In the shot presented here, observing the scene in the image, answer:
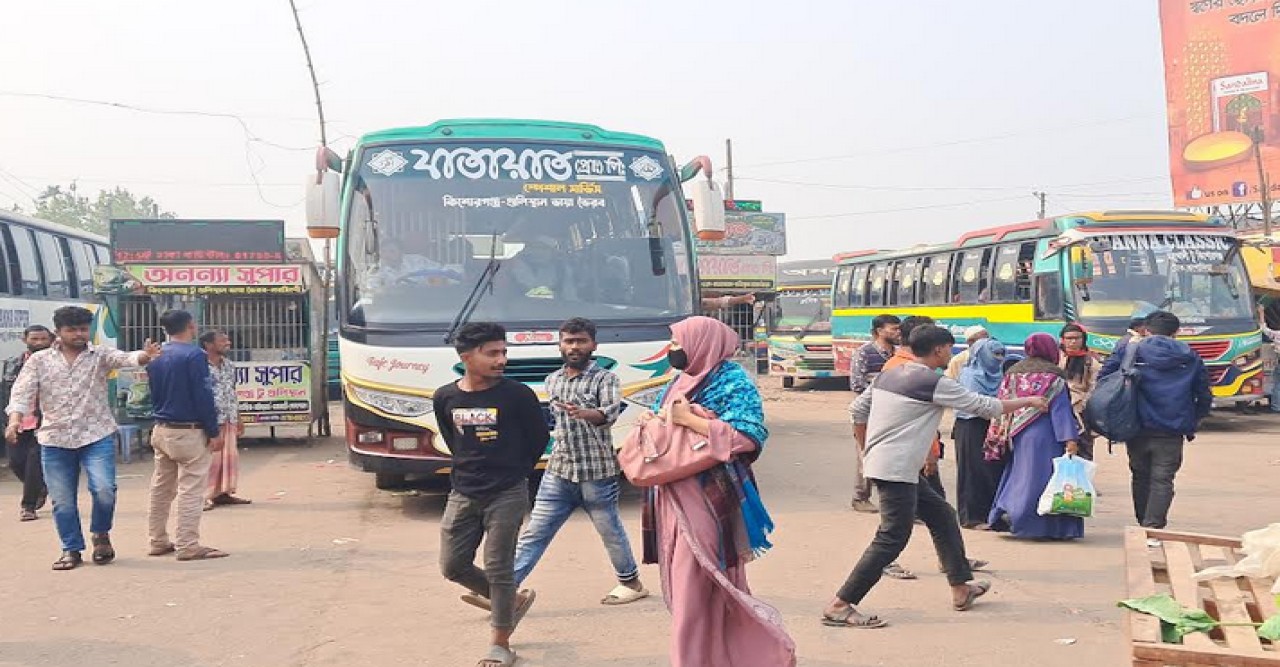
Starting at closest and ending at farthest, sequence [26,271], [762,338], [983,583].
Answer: [983,583] < [26,271] < [762,338]

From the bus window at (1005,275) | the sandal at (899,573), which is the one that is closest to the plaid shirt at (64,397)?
the sandal at (899,573)

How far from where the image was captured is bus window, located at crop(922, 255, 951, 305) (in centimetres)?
2020

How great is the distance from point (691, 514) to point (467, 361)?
133 cm

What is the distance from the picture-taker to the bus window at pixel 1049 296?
52.2ft

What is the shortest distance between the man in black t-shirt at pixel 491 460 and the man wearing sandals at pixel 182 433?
124 inches

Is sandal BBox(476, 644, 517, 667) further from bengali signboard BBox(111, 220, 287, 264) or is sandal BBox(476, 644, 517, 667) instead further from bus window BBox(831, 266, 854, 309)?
bus window BBox(831, 266, 854, 309)

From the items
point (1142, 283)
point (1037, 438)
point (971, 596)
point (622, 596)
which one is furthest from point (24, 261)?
point (1142, 283)

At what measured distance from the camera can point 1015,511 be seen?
8.09m

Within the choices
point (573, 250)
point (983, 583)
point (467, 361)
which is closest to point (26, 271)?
point (573, 250)

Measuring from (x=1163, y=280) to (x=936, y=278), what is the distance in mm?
5400

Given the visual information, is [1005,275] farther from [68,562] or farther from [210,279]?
[68,562]

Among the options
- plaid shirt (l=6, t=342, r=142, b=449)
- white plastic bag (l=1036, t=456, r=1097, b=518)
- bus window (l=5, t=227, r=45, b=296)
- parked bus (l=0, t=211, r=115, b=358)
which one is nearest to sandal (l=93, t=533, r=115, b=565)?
plaid shirt (l=6, t=342, r=142, b=449)

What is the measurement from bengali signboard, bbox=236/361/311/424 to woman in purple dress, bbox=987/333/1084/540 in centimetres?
867

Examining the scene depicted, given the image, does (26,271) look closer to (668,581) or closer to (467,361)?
(467,361)
